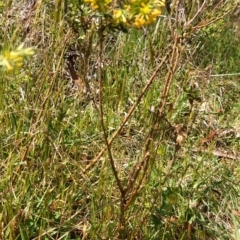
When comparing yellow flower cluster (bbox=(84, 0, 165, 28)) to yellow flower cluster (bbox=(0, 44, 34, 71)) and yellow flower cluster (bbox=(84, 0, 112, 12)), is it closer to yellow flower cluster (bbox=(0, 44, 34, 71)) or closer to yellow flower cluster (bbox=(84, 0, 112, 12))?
yellow flower cluster (bbox=(84, 0, 112, 12))

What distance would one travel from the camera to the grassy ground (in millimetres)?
1624

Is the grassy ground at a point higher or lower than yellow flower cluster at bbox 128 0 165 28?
lower

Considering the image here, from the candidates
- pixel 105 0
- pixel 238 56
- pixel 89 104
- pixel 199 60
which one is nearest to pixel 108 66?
pixel 89 104

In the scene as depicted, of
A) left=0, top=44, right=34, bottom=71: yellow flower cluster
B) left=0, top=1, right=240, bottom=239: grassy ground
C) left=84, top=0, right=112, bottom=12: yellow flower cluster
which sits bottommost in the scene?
left=0, top=1, right=240, bottom=239: grassy ground

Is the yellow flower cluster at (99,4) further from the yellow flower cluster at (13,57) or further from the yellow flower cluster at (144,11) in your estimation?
the yellow flower cluster at (13,57)

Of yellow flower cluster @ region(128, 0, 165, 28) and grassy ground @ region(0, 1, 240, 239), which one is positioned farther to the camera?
grassy ground @ region(0, 1, 240, 239)

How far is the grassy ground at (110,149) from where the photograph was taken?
1624mm

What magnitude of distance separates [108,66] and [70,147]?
0.74 m

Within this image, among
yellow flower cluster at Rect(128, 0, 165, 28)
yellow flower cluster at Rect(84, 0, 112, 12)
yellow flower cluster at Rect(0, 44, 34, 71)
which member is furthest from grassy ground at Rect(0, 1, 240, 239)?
yellow flower cluster at Rect(0, 44, 34, 71)

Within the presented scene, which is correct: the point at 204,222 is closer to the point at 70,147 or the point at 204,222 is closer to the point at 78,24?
the point at 70,147

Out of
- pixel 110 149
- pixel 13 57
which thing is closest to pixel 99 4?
pixel 13 57

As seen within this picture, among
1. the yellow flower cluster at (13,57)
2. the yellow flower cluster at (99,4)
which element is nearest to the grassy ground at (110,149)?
the yellow flower cluster at (99,4)

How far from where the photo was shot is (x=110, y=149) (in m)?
1.67

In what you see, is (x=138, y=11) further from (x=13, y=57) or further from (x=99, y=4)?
(x=13, y=57)
